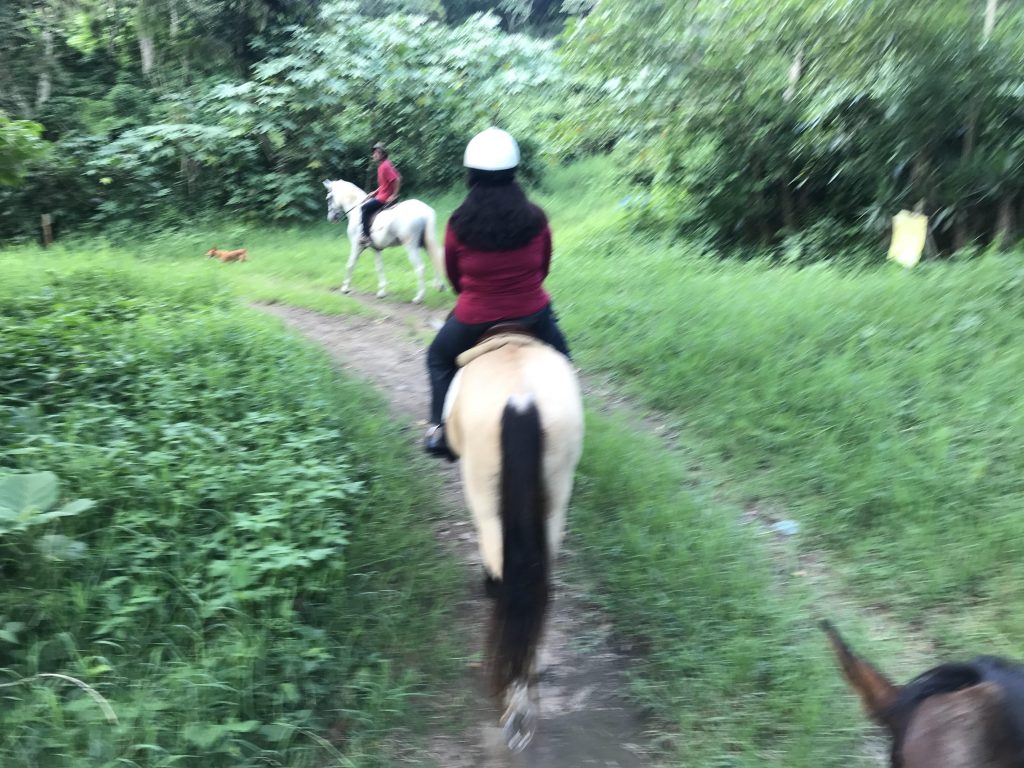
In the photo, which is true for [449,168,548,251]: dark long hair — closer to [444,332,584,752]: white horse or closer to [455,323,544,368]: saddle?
[455,323,544,368]: saddle

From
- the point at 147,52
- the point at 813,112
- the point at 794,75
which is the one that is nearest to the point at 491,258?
the point at 813,112

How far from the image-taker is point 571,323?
7070mm

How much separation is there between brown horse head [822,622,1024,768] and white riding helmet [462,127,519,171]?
2.34 m

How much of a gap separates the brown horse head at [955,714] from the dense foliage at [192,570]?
1.68 m

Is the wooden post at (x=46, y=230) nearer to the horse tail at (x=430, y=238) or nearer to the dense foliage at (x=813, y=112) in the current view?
the horse tail at (x=430, y=238)

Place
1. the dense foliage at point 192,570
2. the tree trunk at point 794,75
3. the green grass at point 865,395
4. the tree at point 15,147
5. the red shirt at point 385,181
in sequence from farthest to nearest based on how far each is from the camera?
the red shirt at point 385,181, the tree trunk at point 794,75, the tree at point 15,147, the green grass at point 865,395, the dense foliage at point 192,570

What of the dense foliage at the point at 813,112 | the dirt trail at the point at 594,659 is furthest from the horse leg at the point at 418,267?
the dirt trail at the point at 594,659

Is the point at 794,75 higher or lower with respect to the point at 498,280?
higher

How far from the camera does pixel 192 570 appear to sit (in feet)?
8.84

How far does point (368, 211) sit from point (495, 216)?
7.32 m

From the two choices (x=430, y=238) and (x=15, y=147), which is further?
(x=430, y=238)

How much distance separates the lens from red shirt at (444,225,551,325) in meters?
3.14

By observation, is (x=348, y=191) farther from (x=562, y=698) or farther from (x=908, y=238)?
(x=562, y=698)

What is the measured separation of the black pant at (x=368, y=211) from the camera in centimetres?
982
